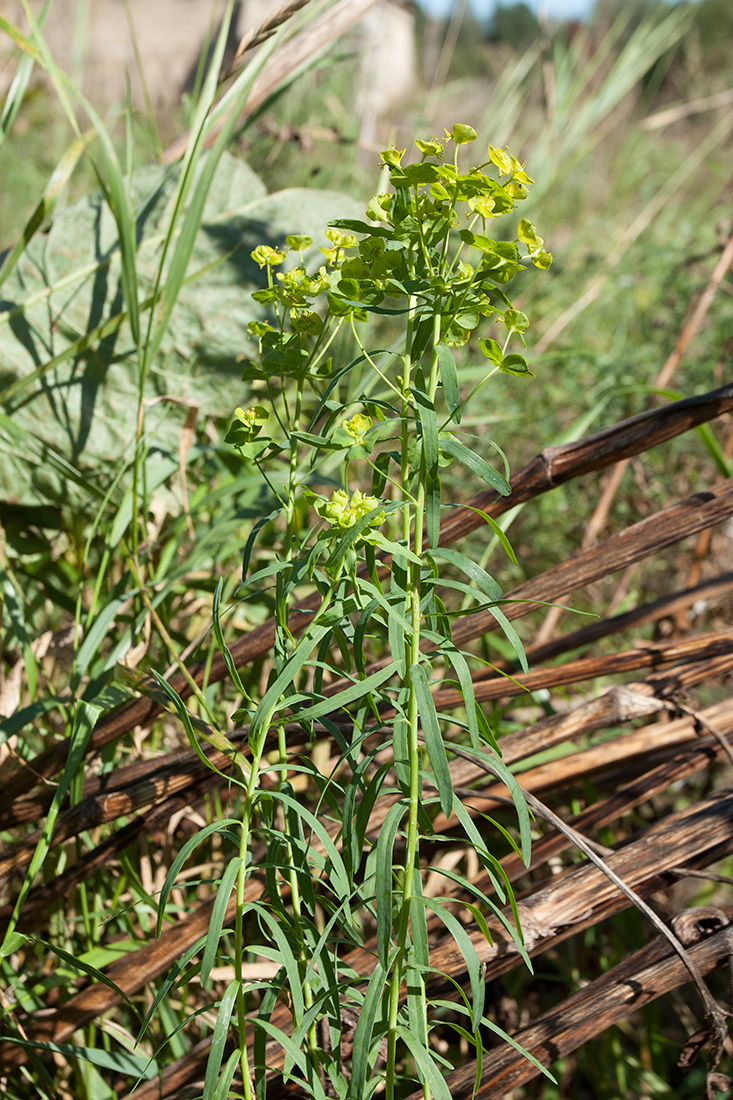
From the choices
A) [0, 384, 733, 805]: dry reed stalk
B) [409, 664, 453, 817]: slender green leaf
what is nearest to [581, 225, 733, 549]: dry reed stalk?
[0, 384, 733, 805]: dry reed stalk

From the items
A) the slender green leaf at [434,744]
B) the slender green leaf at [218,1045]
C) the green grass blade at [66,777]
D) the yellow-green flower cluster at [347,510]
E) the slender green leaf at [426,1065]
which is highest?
the yellow-green flower cluster at [347,510]

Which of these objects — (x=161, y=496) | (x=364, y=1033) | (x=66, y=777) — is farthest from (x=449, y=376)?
(x=161, y=496)

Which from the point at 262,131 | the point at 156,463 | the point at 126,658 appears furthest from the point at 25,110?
the point at 126,658

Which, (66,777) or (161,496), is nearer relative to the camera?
(66,777)

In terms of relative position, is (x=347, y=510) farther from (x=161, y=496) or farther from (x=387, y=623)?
(x=161, y=496)

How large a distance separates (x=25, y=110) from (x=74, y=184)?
1823 mm

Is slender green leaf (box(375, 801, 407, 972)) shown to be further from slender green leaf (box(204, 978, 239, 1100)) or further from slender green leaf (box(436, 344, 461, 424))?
slender green leaf (box(436, 344, 461, 424))

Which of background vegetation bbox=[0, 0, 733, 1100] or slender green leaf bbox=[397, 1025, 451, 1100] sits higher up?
background vegetation bbox=[0, 0, 733, 1100]

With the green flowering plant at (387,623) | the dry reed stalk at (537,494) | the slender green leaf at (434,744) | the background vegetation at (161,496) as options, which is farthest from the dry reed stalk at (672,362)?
the slender green leaf at (434,744)

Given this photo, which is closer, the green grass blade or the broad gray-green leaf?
the green grass blade

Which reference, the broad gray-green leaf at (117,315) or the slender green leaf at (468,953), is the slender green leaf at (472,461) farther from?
the broad gray-green leaf at (117,315)

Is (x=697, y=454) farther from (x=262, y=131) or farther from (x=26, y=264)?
(x=26, y=264)

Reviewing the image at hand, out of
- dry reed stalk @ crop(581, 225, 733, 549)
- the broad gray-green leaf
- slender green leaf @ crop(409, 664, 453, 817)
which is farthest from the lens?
dry reed stalk @ crop(581, 225, 733, 549)

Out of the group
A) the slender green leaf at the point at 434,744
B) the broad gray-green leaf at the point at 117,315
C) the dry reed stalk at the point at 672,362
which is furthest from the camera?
the dry reed stalk at the point at 672,362
